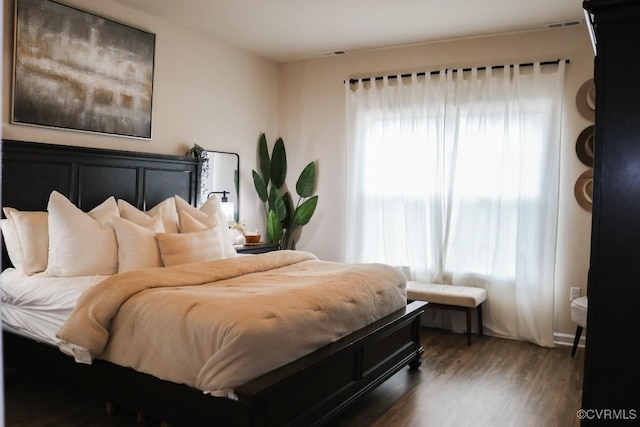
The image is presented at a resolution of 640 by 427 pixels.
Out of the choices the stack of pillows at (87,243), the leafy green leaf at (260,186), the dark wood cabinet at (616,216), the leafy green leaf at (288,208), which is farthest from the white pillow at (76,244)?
the dark wood cabinet at (616,216)

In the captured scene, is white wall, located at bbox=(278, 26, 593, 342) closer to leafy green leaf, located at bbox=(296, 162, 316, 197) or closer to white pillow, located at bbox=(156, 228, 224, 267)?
leafy green leaf, located at bbox=(296, 162, 316, 197)

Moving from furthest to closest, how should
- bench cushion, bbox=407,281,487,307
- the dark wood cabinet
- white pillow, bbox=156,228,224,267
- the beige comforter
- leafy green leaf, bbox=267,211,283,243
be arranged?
1. leafy green leaf, bbox=267,211,283,243
2. bench cushion, bbox=407,281,487,307
3. white pillow, bbox=156,228,224,267
4. the beige comforter
5. the dark wood cabinet

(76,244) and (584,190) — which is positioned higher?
(584,190)

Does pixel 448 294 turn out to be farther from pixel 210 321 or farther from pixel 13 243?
pixel 13 243

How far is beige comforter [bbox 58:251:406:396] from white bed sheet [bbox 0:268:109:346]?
265 millimetres

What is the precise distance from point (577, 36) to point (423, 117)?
1.47 m

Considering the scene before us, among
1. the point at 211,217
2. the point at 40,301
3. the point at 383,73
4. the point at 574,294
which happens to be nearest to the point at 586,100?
the point at 574,294

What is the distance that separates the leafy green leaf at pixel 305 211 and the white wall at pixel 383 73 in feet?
0.57

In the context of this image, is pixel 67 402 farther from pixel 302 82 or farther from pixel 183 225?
pixel 302 82

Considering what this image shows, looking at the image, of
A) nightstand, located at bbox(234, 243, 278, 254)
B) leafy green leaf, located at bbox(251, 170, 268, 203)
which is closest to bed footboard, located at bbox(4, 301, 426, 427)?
nightstand, located at bbox(234, 243, 278, 254)

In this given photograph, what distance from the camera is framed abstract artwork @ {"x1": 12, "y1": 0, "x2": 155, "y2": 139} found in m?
3.54

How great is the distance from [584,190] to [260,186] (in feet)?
10.3

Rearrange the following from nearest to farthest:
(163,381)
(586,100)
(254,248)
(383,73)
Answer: (163,381), (586,100), (254,248), (383,73)

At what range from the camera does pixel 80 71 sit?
153 inches
